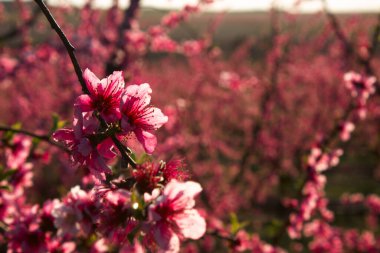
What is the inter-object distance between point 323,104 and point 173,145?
6022 mm

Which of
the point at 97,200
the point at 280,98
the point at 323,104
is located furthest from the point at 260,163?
the point at 97,200

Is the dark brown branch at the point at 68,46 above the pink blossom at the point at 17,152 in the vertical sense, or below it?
below

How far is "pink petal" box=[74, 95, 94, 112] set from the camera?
121cm

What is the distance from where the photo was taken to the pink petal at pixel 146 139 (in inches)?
50.0

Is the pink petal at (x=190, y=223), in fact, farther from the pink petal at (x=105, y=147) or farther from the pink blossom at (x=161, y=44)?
the pink blossom at (x=161, y=44)

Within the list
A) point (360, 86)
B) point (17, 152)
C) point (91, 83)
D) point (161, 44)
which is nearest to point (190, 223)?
point (91, 83)

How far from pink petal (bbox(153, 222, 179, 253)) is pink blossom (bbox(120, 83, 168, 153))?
0.24 metres

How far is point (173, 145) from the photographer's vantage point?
6.07 meters

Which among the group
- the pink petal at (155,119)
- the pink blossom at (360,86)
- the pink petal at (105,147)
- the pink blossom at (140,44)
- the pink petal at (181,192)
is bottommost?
the pink petal at (181,192)

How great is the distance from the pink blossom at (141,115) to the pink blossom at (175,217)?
0.64ft

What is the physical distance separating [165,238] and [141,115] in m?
0.38

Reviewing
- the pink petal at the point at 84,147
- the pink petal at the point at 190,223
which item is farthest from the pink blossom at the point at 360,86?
the pink petal at the point at 84,147

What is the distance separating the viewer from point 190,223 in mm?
1151

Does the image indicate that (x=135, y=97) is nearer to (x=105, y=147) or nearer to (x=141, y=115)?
(x=141, y=115)
